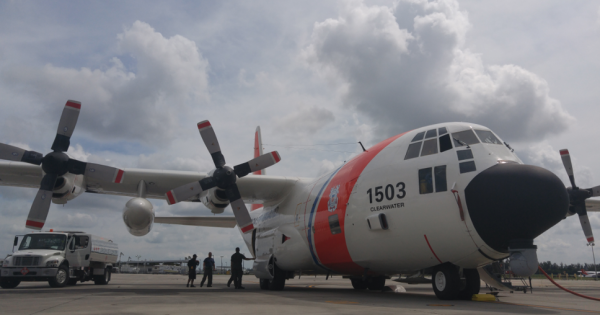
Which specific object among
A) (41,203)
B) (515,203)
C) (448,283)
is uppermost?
(41,203)

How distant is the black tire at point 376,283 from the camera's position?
14.1m

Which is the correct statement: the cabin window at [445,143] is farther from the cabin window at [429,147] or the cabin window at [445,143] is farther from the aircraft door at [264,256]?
the aircraft door at [264,256]

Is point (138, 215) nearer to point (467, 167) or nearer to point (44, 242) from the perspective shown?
point (44, 242)

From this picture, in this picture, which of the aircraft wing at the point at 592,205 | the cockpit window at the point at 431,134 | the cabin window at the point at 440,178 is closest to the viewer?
the cabin window at the point at 440,178

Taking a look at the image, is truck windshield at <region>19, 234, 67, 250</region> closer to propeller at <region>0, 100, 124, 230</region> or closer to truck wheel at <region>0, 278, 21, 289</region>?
truck wheel at <region>0, 278, 21, 289</region>

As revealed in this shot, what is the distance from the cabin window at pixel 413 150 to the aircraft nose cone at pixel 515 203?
1772mm

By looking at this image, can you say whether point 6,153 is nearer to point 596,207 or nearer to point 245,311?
point 245,311

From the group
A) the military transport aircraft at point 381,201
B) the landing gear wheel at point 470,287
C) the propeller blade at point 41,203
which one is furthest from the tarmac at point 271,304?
the propeller blade at point 41,203

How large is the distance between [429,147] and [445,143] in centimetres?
37

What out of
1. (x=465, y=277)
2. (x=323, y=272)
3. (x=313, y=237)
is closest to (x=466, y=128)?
(x=465, y=277)

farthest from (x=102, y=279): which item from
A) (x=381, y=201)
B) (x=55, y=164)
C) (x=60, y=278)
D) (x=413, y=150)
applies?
(x=413, y=150)

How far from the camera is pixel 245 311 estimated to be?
6.75 metres

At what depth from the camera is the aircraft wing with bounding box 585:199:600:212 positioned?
19859 mm

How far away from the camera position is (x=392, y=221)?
31.0 feet
